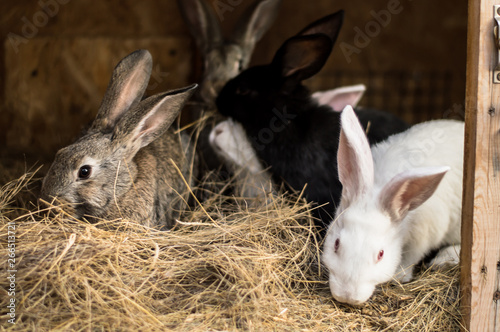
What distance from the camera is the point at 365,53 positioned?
495 centimetres

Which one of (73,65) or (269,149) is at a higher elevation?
(73,65)

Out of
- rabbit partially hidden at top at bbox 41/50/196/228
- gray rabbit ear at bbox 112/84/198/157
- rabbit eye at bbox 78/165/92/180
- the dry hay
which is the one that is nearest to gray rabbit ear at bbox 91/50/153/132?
rabbit partially hidden at top at bbox 41/50/196/228

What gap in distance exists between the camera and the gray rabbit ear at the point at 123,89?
2.83 metres

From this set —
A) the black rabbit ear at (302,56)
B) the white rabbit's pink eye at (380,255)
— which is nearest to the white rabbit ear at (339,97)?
the black rabbit ear at (302,56)

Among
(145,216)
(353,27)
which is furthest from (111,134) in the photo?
(353,27)

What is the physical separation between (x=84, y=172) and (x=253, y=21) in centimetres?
225

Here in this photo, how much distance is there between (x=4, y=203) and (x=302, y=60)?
187 cm

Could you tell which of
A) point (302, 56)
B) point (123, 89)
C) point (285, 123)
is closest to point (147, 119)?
point (123, 89)

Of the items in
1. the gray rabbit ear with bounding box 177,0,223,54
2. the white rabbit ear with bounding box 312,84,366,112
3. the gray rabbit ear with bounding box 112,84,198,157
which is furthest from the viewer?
the gray rabbit ear with bounding box 177,0,223,54

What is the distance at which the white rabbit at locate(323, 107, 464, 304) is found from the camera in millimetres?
2283

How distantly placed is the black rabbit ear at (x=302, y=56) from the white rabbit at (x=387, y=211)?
2.29 feet

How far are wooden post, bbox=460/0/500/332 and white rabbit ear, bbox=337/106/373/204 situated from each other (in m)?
0.43

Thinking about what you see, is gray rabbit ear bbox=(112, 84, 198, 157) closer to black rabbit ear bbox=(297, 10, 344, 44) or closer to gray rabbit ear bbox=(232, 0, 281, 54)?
black rabbit ear bbox=(297, 10, 344, 44)

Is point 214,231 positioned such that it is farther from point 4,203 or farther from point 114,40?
point 114,40
